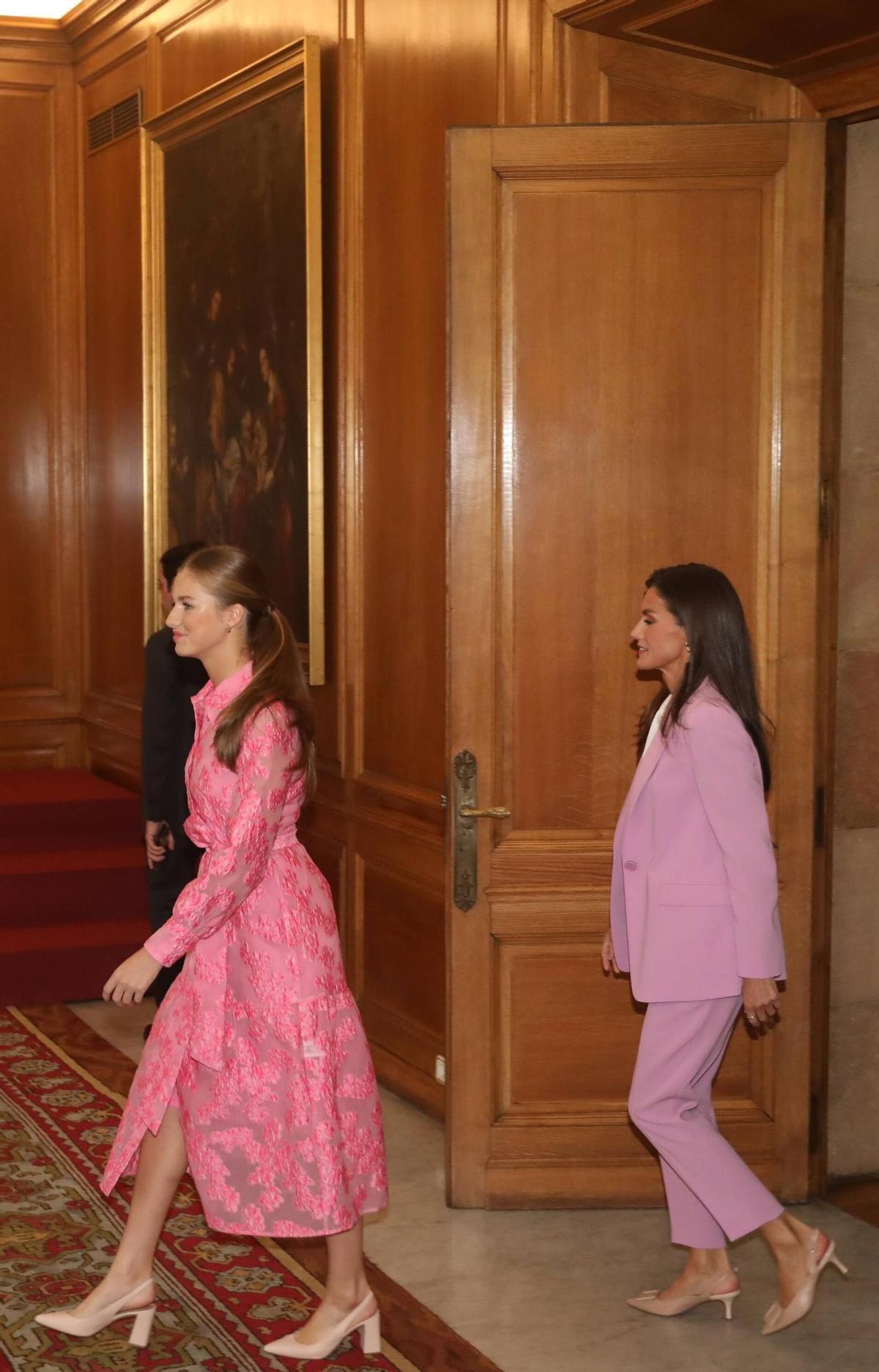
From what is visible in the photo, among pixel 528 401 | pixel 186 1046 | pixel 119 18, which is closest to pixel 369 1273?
pixel 186 1046

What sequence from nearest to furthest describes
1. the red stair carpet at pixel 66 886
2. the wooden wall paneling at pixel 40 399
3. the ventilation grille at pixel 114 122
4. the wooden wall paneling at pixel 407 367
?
the wooden wall paneling at pixel 407 367 < the red stair carpet at pixel 66 886 < the ventilation grille at pixel 114 122 < the wooden wall paneling at pixel 40 399

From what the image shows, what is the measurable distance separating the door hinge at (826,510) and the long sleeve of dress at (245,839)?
176 centimetres

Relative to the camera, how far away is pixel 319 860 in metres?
6.03

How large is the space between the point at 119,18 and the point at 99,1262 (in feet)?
19.3

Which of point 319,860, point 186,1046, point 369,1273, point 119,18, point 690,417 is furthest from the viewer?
point 119,18

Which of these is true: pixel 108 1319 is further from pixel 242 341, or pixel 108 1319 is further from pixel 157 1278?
pixel 242 341

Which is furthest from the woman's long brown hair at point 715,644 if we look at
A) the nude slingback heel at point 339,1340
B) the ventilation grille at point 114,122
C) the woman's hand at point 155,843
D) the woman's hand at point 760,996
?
the ventilation grille at point 114,122

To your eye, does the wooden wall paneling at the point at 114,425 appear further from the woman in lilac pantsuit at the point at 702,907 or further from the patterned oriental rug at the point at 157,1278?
the woman in lilac pantsuit at the point at 702,907

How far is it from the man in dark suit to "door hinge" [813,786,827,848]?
213cm

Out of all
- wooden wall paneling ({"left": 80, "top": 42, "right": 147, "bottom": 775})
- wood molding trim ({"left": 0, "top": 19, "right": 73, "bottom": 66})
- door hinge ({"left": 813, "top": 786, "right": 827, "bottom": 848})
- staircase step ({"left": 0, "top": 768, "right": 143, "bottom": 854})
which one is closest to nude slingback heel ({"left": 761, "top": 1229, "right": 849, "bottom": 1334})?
door hinge ({"left": 813, "top": 786, "right": 827, "bottom": 848})

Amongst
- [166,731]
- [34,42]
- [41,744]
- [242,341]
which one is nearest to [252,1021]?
[166,731]

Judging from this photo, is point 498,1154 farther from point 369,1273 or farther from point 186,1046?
point 186,1046

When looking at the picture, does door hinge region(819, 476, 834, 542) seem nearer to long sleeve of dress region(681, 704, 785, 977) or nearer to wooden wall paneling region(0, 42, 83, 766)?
long sleeve of dress region(681, 704, 785, 977)

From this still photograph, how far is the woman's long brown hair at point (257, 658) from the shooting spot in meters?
3.37
